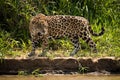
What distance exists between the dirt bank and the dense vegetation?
316 mm

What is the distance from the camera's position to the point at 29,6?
1062 centimetres

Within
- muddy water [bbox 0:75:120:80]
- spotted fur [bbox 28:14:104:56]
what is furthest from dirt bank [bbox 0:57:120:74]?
spotted fur [bbox 28:14:104:56]

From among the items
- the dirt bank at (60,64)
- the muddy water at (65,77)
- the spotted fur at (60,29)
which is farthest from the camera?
the spotted fur at (60,29)

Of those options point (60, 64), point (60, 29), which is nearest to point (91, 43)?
point (60, 29)

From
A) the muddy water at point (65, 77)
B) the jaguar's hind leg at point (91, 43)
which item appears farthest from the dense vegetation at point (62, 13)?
the muddy water at point (65, 77)

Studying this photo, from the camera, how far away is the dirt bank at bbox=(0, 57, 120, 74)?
864 centimetres

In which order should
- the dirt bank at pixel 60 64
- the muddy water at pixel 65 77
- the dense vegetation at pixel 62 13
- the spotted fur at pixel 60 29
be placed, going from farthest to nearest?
1. the dense vegetation at pixel 62 13
2. the spotted fur at pixel 60 29
3. the dirt bank at pixel 60 64
4. the muddy water at pixel 65 77

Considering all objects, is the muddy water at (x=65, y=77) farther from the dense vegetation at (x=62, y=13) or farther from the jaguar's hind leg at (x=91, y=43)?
the jaguar's hind leg at (x=91, y=43)

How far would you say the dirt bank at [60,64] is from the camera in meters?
8.64

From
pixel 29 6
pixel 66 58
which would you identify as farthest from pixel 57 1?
pixel 66 58

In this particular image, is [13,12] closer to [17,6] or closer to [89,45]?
[17,6]

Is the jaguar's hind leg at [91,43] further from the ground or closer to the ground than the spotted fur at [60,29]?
closer to the ground

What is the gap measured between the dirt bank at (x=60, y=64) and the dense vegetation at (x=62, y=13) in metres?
0.32

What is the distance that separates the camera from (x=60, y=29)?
9422 millimetres
